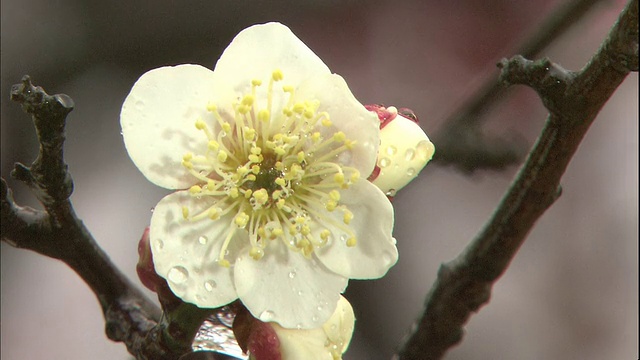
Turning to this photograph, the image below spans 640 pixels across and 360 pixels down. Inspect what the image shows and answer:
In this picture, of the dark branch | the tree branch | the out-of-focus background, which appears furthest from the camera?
the out-of-focus background

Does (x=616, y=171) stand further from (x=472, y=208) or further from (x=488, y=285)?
(x=488, y=285)

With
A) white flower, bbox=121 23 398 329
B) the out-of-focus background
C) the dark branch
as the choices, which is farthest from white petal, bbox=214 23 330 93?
the out-of-focus background

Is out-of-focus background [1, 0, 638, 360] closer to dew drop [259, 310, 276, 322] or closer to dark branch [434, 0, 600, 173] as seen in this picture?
dark branch [434, 0, 600, 173]

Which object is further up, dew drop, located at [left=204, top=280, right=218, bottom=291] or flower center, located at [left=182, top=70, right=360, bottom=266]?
flower center, located at [left=182, top=70, right=360, bottom=266]

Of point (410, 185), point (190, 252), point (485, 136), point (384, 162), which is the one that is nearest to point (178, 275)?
point (190, 252)

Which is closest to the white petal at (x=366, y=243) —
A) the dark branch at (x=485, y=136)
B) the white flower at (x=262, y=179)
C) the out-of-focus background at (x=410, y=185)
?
the white flower at (x=262, y=179)

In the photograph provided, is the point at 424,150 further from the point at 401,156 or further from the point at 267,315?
the point at 267,315

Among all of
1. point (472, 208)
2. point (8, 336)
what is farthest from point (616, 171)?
point (8, 336)
